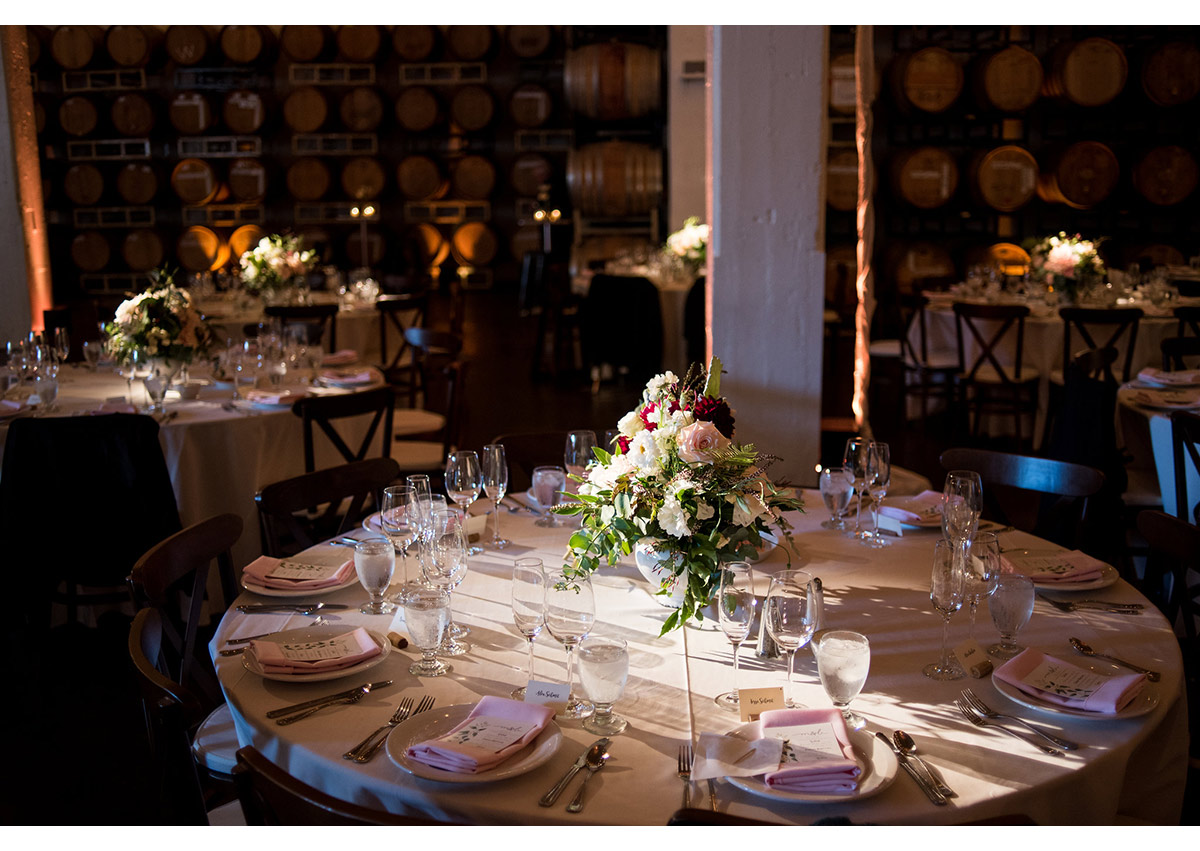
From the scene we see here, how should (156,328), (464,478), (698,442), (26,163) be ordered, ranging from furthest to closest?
1. (26,163)
2. (156,328)
3. (464,478)
4. (698,442)

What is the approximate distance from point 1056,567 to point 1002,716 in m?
0.61

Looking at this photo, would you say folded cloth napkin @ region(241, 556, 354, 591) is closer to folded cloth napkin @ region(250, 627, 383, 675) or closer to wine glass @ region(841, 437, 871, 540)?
folded cloth napkin @ region(250, 627, 383, 675)

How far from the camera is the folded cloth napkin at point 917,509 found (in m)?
A: 2.32

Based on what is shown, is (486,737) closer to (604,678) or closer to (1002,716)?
(604,678)

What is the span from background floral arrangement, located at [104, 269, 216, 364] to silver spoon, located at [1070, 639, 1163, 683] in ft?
10.7

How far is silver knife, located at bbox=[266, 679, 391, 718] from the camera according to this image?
→ 1.53 metres

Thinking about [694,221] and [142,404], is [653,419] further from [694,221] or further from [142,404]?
[694,221]

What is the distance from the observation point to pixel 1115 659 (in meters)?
1.65

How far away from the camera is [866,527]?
7.84 feet

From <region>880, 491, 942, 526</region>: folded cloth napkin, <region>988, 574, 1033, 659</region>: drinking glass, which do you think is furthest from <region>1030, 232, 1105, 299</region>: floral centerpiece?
<region>988, 574, 1033, 659</region>: drinking glass

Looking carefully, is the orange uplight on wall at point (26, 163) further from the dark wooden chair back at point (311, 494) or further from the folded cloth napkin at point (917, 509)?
the folded cloth napkin at point (917, 509)

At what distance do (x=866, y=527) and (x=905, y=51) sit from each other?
7907mm

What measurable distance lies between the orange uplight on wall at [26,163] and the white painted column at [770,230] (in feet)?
14.1

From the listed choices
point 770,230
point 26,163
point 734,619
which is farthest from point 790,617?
point 26,163
